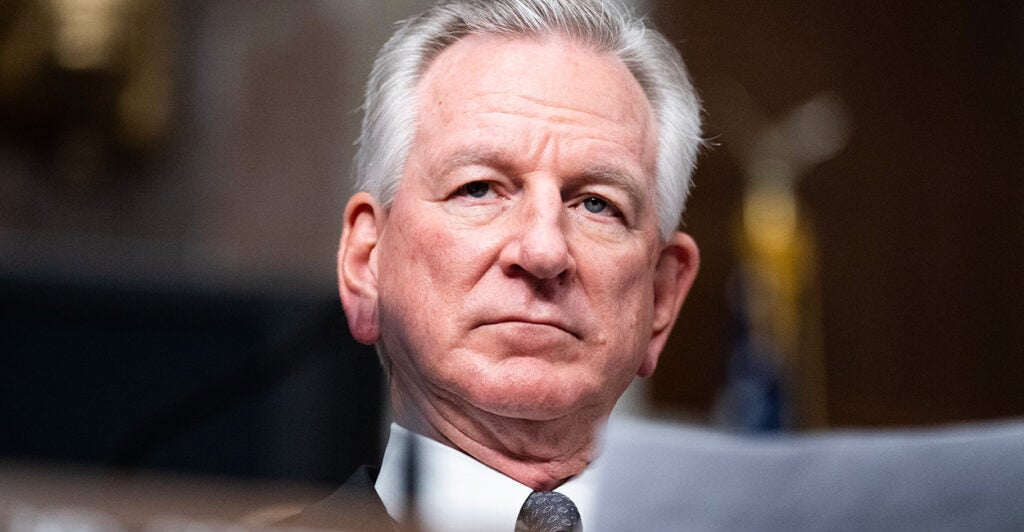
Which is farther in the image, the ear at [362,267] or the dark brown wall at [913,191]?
the dark brown wall at [913,191]

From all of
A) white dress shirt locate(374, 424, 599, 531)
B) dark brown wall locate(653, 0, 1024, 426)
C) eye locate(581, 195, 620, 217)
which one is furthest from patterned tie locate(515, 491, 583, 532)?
dark brown wall locate(653, 0, 1024, 426)

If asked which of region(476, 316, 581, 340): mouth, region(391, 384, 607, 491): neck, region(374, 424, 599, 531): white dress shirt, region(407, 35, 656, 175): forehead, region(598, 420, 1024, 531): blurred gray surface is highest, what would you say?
region(407, 35, 656, 175): forehead

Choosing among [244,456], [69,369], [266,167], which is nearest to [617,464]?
[244,456]

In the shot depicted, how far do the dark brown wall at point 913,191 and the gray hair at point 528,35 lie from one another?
69.8 inches

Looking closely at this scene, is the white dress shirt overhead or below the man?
below

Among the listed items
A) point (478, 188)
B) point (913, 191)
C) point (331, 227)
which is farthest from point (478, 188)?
point (913, 191)

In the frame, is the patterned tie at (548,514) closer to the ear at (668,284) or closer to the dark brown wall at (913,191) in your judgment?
the ear at (668,284)

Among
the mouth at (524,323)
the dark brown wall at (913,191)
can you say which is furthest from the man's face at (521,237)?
the dark brown wall at (913,191)

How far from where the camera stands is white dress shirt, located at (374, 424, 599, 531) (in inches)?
18.0

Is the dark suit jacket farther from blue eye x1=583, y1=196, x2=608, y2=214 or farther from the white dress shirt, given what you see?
Result: blue eye x1=583, y1=196, x2=608, y2=214

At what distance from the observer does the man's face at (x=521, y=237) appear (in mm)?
448

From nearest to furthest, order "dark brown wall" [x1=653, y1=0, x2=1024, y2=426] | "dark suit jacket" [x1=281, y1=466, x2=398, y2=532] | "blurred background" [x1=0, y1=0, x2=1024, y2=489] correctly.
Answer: "dark suit jacket" [x1=281, y1=466, x2=398, y2=532] → "blurred background" [x1=0, y1=0, x2=1024, y2=489] → "dark brown wall" [x1=653, y1=0, x2=1024, y2=426]

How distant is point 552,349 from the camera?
0.45 meters

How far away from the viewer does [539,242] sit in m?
0.44
